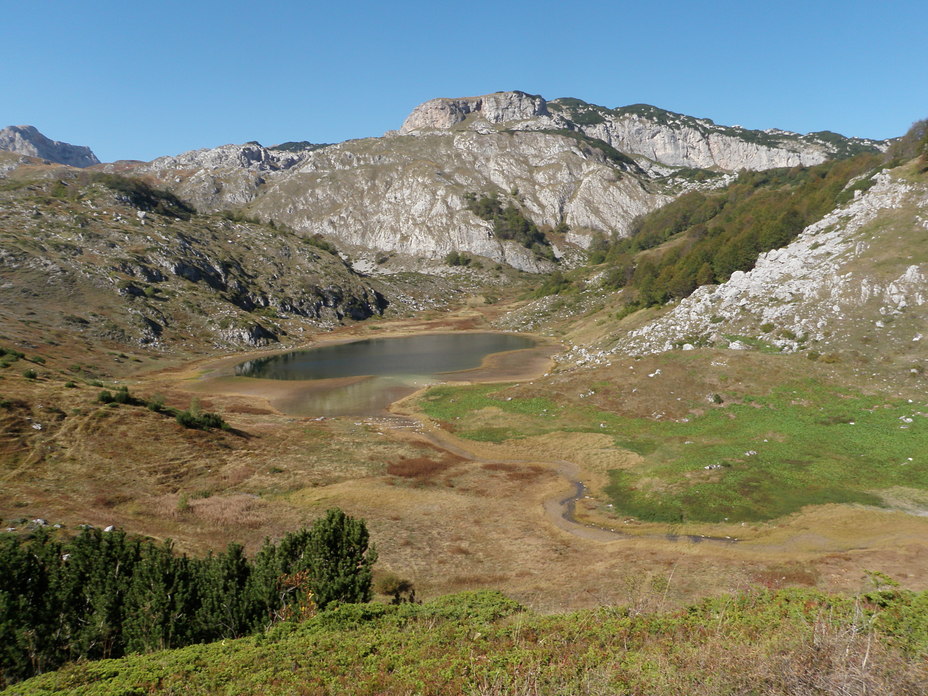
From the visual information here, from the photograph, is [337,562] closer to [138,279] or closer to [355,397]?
[355,397]

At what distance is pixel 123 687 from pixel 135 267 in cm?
16008

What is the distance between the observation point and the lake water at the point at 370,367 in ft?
241

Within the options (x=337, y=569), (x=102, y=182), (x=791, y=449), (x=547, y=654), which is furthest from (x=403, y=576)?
(x=102, y=182)

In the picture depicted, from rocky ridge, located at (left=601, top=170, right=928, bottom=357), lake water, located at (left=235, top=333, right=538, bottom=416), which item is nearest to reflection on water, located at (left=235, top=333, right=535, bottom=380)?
lake water, located at (left=235, top=333, right=538, bottom=416)

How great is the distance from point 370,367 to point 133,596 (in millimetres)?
88523

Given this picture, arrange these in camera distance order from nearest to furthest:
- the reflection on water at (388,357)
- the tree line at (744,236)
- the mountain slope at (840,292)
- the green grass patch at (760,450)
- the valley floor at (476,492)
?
the valley floor at (476,492), the green grass patch at (760,450), the mountain slope at (840,292), the tree line at (744,236), the reflection on water at (388,357)

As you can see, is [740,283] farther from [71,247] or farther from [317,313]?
[71,247]

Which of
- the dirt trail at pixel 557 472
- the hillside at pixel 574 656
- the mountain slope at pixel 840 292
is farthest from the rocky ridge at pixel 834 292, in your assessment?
the hillside at pixel 574 656

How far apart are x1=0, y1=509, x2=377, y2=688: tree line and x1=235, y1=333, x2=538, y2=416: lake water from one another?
4844cm

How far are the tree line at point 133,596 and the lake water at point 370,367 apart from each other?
4844 cm

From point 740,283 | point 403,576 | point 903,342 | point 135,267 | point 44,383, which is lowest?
point 403,576

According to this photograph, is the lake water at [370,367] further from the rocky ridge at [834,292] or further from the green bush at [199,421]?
the rocky ridge at [834,292]

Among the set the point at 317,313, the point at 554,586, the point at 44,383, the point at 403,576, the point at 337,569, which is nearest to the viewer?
the point at 337,569

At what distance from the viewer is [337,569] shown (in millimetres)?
18172
